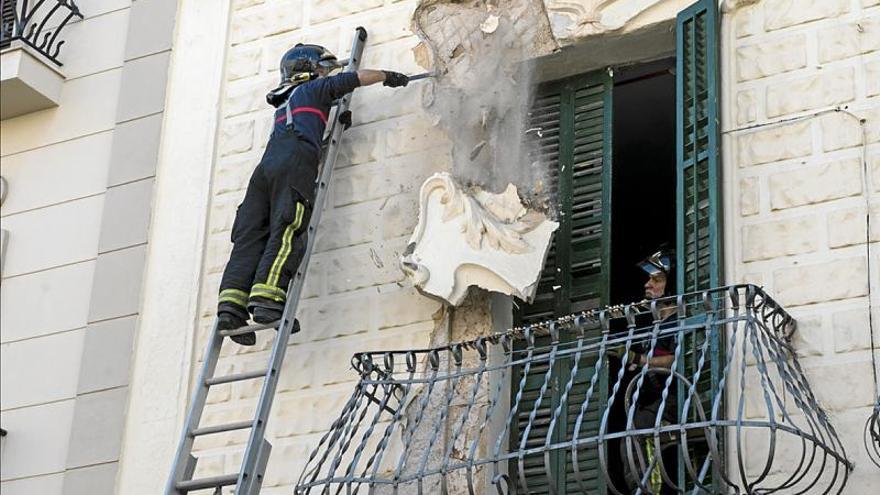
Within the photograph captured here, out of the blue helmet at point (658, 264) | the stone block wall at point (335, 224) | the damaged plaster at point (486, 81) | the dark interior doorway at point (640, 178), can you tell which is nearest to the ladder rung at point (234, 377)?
the stone block wall at point (335, 224)

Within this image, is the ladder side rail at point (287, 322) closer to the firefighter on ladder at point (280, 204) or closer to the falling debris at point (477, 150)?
the firefighter on ladder at point (280, 204)

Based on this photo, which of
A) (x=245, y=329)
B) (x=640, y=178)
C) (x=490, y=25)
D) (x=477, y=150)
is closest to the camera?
(x=245, y=329)

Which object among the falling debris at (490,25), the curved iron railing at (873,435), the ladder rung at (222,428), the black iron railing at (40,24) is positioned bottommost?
the curved iron railing at (873,435)

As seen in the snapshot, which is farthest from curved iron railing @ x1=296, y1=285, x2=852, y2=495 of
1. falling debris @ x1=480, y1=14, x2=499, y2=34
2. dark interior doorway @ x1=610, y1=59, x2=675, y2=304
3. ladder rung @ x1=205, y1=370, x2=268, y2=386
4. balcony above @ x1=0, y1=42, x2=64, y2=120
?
balcony above @ x1=0, y1=42, x2=64, y2=120

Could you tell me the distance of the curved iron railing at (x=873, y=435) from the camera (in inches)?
295

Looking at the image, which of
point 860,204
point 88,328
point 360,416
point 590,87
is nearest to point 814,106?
point 860,204

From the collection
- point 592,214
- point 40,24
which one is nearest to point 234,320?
point 592,214

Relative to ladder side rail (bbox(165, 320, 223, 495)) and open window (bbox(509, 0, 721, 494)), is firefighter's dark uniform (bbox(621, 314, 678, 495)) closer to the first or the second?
open window (bbox(509, 0, 721, 494))

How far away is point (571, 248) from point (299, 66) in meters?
1.60

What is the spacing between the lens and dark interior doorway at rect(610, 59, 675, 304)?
34.7 feet

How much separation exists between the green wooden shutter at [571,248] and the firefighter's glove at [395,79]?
0.62 metres

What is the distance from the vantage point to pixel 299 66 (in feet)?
31.4

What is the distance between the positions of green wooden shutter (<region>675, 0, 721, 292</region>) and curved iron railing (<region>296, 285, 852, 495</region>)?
0.18 metres

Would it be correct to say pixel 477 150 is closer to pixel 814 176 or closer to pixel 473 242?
pixel 473 242
